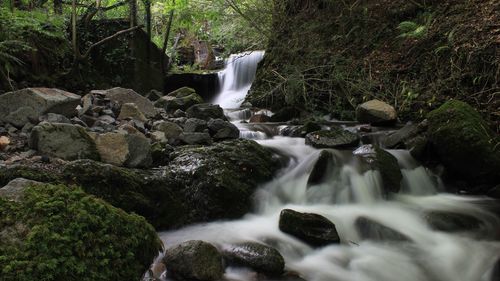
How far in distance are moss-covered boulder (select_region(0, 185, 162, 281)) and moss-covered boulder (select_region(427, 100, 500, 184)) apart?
4.25 m

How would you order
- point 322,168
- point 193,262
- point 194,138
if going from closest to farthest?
1. point 193,262
2. point 322,168
3. point 194,138

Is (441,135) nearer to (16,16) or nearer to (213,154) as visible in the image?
(213,154)

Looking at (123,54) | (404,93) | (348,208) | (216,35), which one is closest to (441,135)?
(348,208)

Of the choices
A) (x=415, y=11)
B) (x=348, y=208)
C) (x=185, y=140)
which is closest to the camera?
(x=348, y=208)

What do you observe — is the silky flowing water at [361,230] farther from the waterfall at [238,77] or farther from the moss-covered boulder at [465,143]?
the waterfall at [238,77]

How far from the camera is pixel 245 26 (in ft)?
43.2

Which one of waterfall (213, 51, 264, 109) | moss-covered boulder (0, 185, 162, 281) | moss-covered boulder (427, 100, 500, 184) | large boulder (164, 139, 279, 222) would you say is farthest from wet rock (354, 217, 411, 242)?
waterfall (213, 51, 264, 109)

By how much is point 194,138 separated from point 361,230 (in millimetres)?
2699

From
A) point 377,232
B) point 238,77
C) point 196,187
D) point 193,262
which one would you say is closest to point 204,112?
point 196,187

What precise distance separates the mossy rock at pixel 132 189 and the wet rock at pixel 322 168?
70.6 inches

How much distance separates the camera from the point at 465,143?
17.0 feet

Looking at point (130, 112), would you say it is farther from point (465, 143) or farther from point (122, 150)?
point (465, 143)

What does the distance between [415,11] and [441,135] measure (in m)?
5.01

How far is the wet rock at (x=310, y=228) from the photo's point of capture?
3.86 metres
